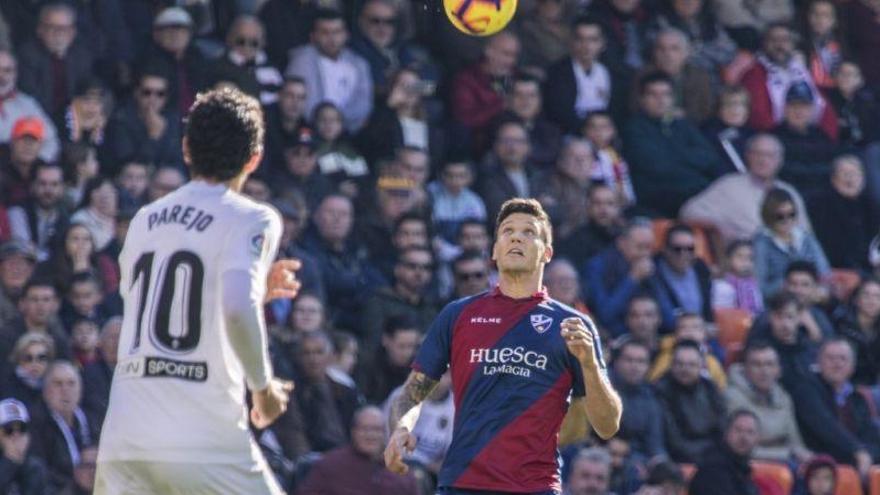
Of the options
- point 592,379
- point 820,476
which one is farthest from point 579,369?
point 820,476

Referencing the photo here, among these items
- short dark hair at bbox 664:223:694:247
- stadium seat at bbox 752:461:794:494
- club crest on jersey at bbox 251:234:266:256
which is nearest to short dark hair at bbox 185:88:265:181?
club crest on jersey at bbox 251:234:266:256

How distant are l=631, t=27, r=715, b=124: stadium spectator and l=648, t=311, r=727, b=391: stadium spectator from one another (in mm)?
3252

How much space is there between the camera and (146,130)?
56.1ft

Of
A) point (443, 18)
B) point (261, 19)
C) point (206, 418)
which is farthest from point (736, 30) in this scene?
point (206, 418)

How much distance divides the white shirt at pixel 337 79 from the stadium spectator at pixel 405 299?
7.07 ft

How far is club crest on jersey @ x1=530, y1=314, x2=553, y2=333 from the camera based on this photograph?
30.0 feet

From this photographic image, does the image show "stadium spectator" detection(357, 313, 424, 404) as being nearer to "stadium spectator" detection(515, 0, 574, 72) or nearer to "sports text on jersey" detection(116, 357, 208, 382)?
"stadium spectator" detection(515, 0, 574, 72)

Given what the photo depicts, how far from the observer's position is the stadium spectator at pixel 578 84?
1983 cm

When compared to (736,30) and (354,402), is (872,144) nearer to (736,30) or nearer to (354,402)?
(736,30)

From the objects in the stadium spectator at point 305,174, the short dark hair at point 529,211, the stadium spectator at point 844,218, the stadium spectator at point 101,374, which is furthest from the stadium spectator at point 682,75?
the short dark hair at point 529,211

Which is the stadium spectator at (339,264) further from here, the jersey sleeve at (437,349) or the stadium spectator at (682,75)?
the jersey sleeve at (437,349)

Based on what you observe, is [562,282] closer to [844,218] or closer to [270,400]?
[844,218]

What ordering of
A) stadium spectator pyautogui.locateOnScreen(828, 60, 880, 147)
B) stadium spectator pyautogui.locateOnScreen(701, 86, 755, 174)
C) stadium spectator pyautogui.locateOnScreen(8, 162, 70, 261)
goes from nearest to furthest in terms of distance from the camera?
stadium spectator pyautogui.locateOnScreen(8, 162, 70, 261) < stadium spectator pyautogui.locateOnScreen(701, 86, 755, 174) < stadium spectator pyautogui.locateOnScreen(828, 60, 880, 147)

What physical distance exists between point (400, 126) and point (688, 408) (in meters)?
3.67
